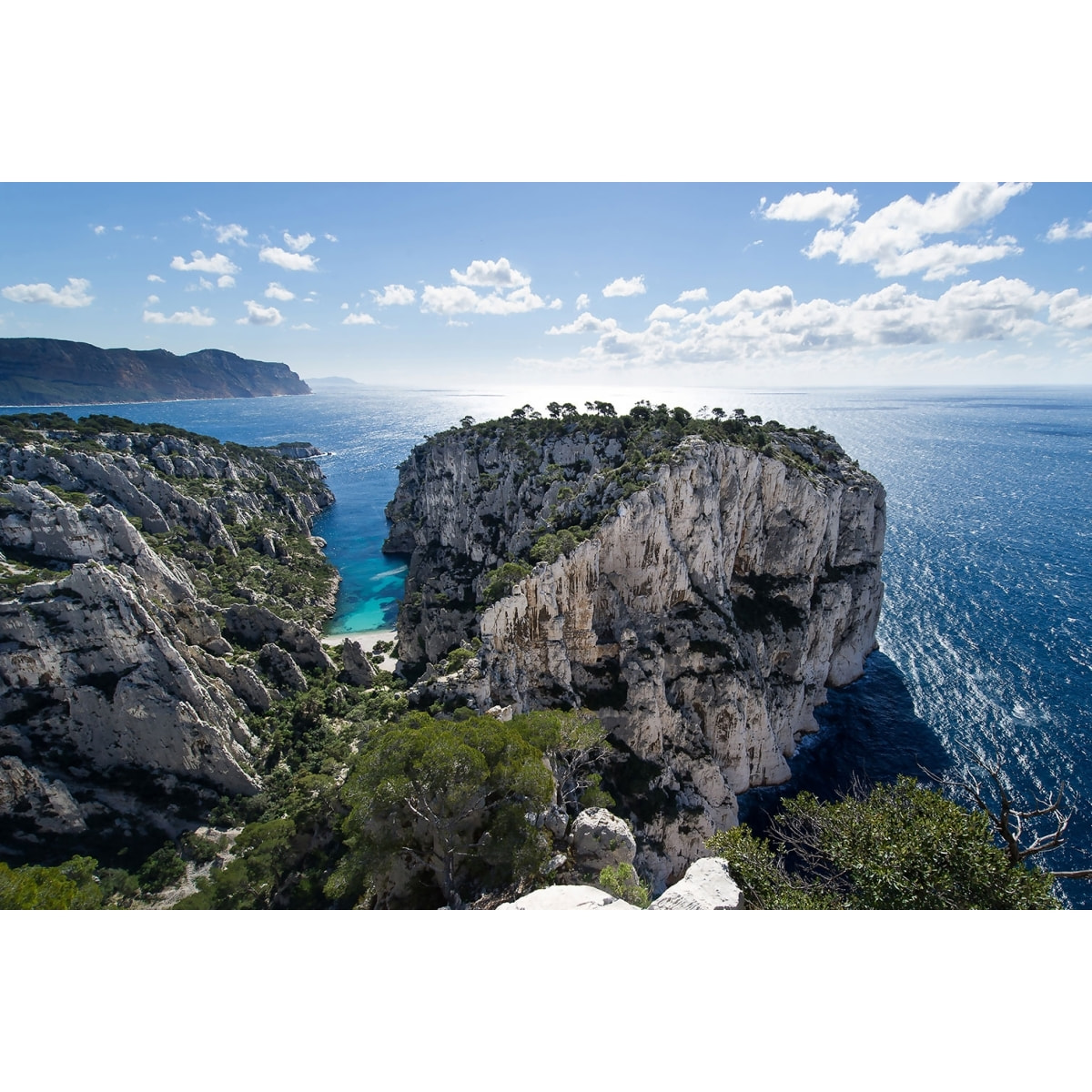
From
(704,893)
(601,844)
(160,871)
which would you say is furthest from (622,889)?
(160,871)

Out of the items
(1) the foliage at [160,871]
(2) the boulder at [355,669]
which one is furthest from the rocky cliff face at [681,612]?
(1) the foliage at [160,871]

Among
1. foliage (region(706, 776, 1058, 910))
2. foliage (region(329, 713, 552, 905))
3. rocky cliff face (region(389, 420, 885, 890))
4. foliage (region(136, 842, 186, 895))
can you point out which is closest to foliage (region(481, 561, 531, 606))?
rocky cliff face (region(389, 420, 885, 890))

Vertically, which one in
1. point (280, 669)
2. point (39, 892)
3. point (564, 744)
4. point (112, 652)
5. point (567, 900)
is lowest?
point (280, 669)

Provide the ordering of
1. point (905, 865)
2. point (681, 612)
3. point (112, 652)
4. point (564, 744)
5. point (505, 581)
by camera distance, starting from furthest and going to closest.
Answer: point (681, 612)
point (505, 581)
point (112, 652)
point (564, 744)
point (905, 865)

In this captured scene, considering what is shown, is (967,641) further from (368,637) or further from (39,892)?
(39,892)

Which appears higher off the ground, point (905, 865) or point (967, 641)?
point (905, 865)

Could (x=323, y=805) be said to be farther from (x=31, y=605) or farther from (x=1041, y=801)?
(x=1041, y=801)

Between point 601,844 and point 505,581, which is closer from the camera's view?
point 601,844

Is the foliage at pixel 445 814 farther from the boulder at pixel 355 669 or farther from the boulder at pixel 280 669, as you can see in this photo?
the boulder at pixel 355 669
